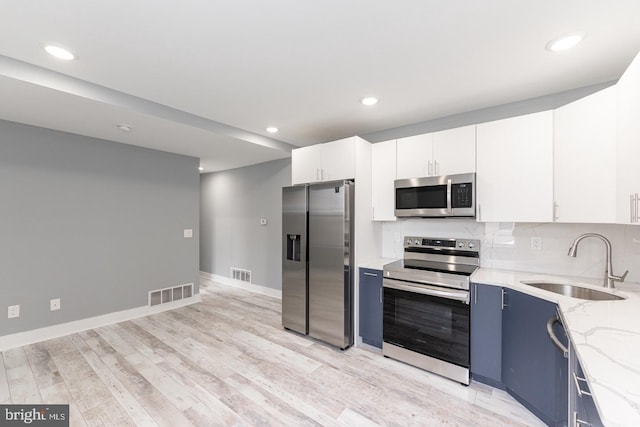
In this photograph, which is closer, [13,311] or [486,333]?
[486,333]

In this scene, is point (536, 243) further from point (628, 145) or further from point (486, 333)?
point (628, 145)

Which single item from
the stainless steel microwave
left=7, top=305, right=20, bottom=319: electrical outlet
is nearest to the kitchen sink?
the stainless steel microwave

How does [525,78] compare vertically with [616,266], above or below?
above

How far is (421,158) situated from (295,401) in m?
2.38

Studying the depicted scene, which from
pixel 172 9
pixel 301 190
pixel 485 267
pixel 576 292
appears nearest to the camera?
pixel 172 9

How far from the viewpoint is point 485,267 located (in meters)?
2.72

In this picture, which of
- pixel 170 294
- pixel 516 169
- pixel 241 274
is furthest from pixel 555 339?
pixel 241 274

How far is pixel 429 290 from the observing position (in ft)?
7.89

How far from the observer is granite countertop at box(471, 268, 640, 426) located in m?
0.76

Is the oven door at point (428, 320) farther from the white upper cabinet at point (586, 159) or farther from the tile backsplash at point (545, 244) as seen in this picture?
the white upper cabinet at point (586, 159)

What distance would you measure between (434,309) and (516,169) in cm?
135

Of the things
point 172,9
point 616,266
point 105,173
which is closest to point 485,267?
point 616,266

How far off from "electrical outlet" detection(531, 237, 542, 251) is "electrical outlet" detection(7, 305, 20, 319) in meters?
5.11

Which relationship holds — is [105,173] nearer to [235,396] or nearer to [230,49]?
[230,49]
